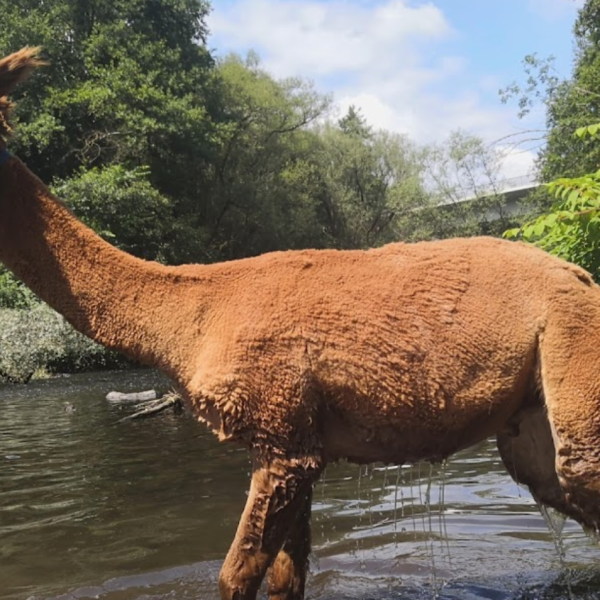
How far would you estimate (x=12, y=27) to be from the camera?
32.9m

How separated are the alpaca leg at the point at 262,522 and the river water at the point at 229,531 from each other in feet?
3.89

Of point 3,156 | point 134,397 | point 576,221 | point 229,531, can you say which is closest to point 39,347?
point 134,397

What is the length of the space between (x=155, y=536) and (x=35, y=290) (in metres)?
3.72

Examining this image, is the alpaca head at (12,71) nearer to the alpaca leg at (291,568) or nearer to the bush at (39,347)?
the alpaca leg at (291,568)

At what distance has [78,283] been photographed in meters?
3.75

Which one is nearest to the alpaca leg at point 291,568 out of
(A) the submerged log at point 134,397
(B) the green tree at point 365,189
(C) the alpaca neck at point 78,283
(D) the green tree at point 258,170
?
(C) the alpaca neck at point 78,283

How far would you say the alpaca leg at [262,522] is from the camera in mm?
3465

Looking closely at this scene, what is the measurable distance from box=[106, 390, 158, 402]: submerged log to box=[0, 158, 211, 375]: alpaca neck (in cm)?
1312

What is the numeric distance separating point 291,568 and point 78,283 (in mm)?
1931

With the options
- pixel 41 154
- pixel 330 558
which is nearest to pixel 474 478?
pixel 330 558

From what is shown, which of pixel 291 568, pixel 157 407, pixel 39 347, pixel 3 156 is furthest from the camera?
pixel 39 347

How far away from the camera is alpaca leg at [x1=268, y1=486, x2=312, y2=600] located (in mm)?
4023

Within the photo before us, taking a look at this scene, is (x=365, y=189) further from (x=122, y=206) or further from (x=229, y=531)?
(x=229, y=531)

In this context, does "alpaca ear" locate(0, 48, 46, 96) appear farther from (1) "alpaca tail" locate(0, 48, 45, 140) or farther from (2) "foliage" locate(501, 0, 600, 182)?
(2) "foliage" locate(501, 0, 600, 182)
